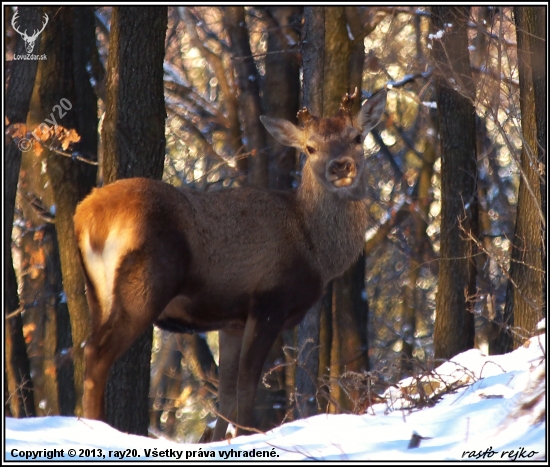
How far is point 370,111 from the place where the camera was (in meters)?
9.20

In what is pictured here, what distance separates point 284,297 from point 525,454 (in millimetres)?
3123

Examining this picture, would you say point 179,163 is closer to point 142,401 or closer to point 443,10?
point 443,10

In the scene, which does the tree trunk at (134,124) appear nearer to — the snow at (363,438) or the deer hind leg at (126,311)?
the deer hind leg at (126,311)

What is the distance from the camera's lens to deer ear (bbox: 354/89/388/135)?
9.12 m

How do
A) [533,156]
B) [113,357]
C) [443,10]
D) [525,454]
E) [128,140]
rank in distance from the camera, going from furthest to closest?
[443,10] < [128,140] < [533,156] < [113,357] < [525,454]

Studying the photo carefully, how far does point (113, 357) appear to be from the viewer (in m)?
7.41

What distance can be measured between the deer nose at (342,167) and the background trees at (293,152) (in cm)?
137

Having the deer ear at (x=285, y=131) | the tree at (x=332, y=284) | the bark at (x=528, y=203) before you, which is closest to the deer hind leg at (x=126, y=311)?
the deer ear at (x=285, y=131)

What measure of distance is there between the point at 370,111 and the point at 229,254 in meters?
2.27

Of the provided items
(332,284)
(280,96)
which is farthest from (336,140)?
(280,96)

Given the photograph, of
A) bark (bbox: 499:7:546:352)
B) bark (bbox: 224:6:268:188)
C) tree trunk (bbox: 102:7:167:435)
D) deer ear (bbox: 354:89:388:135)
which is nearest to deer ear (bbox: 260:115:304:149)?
deer ear (bbox: 354:89:388:135)

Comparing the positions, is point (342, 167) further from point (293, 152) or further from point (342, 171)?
point (293, 152)

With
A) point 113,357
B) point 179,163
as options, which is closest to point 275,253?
point 113,357

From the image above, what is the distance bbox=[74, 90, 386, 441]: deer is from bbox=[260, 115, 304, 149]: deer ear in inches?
0.4
